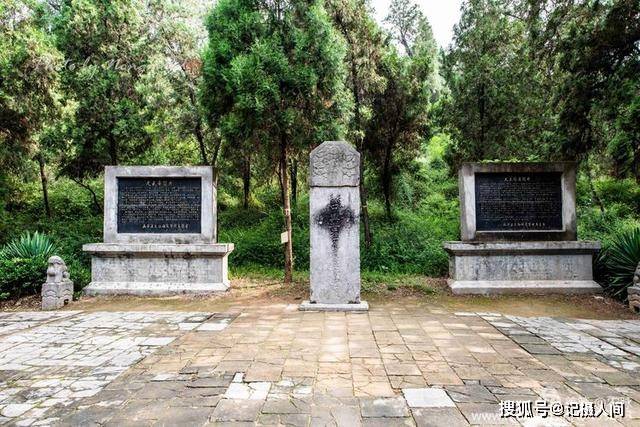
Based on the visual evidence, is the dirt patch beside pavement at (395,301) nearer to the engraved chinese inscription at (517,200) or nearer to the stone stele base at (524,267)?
the stone stele base at (524,267)

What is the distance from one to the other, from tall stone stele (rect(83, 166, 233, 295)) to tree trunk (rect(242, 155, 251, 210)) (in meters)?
5.33

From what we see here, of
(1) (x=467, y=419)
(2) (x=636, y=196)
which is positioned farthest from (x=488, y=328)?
(2) (x=636, y=196)

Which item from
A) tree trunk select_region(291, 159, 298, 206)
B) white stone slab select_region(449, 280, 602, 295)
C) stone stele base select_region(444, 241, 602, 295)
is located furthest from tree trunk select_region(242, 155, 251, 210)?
white stone slab select_region(449, 280, 602, 295)

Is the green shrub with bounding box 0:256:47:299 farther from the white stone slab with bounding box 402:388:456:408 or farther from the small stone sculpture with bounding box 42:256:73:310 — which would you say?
the white stone slab with bounding box 402:388:456:408

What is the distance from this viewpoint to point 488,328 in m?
4.98

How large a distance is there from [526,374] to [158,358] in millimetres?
3420

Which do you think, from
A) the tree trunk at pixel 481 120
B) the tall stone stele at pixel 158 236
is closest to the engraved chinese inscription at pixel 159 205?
the tall stone stele at pixel 158 236

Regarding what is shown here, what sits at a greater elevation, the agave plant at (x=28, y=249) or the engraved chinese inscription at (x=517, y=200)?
the engraved chinese inscription at (x=517, y=200)

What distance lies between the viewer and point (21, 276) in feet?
23.7

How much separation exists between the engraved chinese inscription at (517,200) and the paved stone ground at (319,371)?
8.52 feet

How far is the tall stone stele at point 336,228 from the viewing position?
6199 millimetres

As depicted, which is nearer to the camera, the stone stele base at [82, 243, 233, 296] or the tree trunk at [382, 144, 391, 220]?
the stone stele base at [82, 243, 233, 296]

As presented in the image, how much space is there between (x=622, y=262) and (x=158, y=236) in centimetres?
885

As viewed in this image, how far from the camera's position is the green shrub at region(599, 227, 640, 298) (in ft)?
22.7
